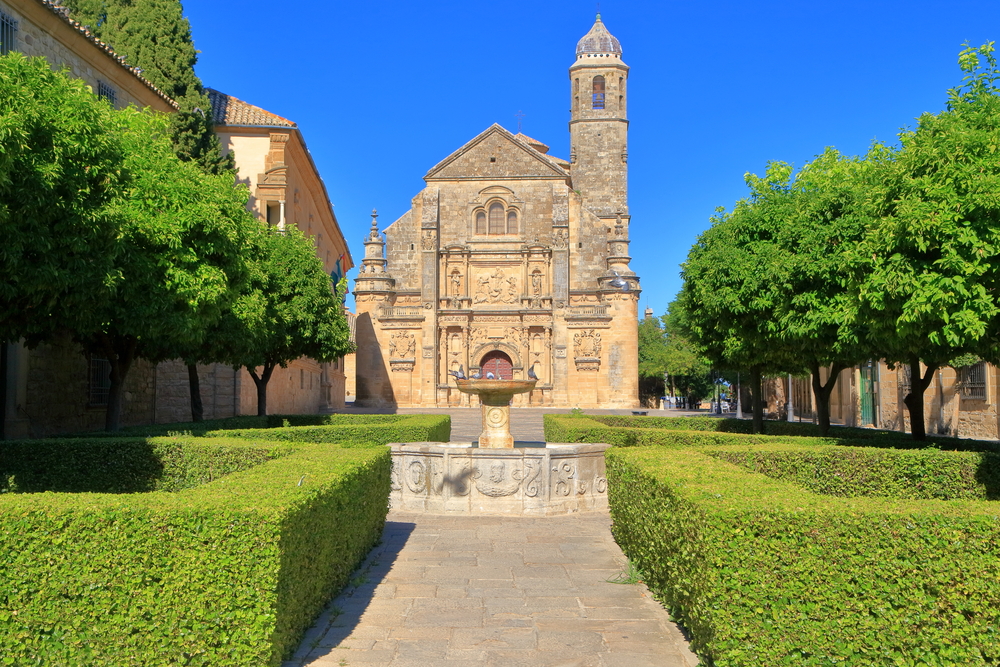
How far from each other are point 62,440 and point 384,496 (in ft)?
13.6

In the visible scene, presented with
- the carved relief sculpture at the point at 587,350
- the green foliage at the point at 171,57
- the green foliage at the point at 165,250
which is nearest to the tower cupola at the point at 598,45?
the carved relief sculpture at the point at 587,350

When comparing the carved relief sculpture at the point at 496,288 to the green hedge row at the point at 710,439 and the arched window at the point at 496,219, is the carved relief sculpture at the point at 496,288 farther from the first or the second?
the green hedge row at the point at 710,439

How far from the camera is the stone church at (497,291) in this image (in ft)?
139

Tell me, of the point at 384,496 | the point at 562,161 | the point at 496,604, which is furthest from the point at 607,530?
the point at 562,161

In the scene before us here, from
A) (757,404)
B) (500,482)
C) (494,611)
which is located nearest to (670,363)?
(757,404)

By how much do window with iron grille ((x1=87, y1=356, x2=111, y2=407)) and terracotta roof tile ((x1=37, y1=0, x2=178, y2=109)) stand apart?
700 cm

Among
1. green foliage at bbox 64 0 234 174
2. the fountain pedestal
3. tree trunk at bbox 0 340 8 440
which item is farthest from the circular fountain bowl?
green foliage at bbox 64 0 234 174

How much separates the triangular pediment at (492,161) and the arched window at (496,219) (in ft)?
5.41

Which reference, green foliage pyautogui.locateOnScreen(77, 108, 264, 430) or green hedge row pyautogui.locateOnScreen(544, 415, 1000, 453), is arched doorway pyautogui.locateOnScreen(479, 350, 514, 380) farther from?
green foliage pyautogui.locateOnScreen(77, 108, 264, 430)

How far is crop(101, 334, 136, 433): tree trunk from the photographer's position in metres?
14.2

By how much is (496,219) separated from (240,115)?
62.9 ft

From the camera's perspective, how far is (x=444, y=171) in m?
44.9

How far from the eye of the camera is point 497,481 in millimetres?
10852

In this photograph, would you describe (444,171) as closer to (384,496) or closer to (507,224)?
(507,224)
